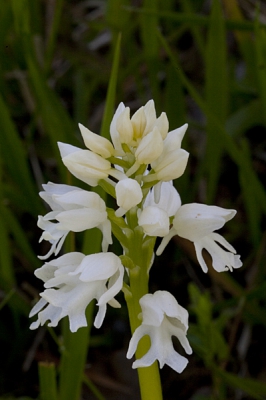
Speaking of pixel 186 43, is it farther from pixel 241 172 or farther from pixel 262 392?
pixel 262 392

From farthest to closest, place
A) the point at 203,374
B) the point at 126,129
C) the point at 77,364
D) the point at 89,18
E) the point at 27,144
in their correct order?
the point at 89,18
the point at 27,144
the point at 203,374
the point at 77,364
the point at 126,129

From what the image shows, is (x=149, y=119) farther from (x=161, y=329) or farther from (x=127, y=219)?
(x=161, y=329)

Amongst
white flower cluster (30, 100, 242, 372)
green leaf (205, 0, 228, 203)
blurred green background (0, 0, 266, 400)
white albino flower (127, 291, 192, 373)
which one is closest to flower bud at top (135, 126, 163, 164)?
white flower cluster (30, 100, 242, 372)

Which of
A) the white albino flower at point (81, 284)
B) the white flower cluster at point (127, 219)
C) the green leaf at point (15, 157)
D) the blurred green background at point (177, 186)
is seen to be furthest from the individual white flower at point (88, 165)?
the green leaf at point (15, 157)

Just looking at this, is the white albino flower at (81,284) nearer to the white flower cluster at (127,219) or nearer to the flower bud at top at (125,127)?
the white flower cluster at (127,219)

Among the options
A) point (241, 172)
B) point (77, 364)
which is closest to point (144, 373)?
point (77, 364)

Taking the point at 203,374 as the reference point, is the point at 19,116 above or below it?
above

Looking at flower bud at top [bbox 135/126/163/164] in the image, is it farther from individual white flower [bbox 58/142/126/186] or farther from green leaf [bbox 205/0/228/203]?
green leaf [bbox 205/0/228/203]

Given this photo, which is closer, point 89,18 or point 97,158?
point 97,158
